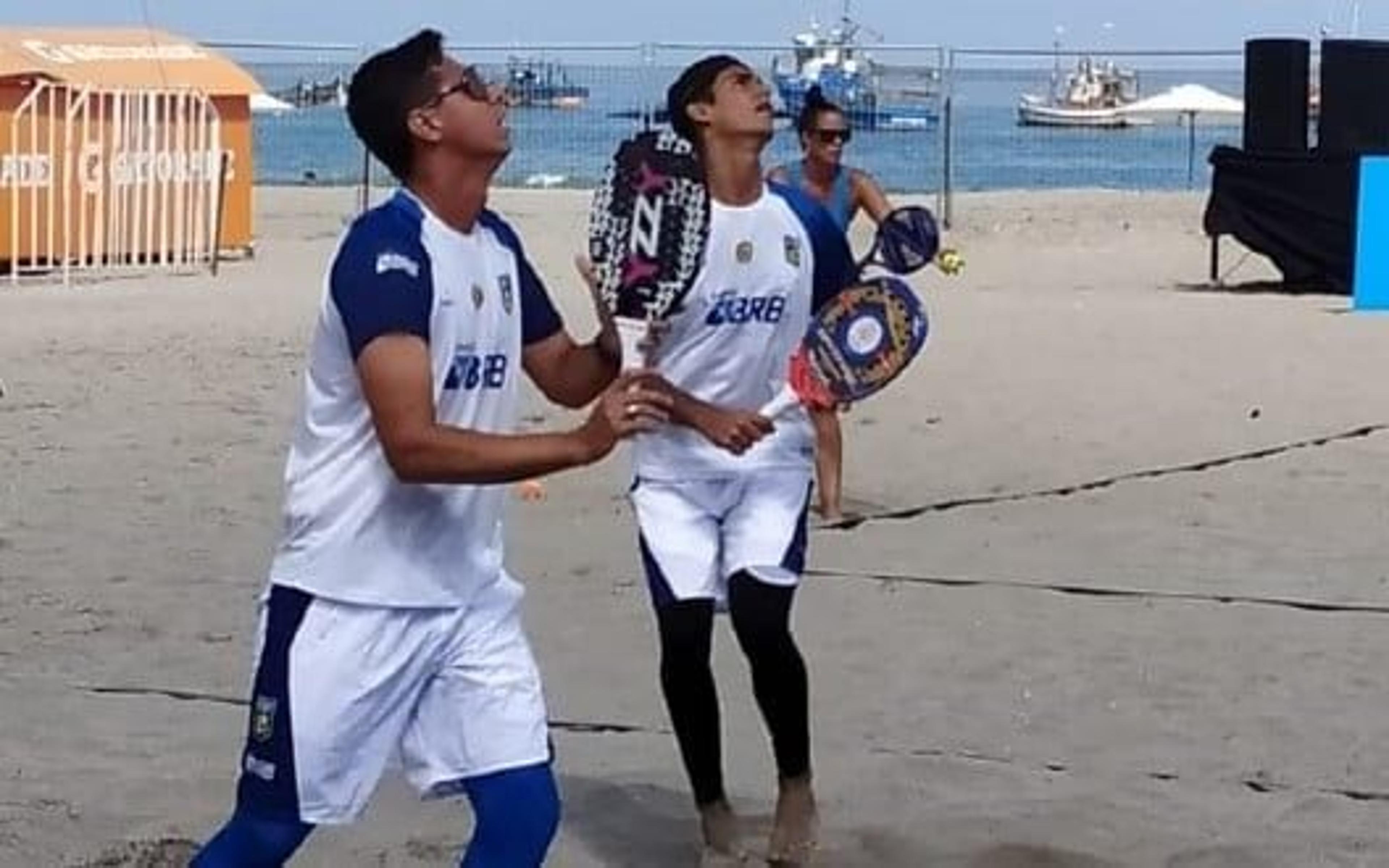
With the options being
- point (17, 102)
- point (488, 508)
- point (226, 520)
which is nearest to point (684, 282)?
point (488, 508)

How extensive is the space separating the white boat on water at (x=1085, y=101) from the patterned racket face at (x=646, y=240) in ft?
133

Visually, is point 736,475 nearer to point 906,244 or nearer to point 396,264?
point 906,244

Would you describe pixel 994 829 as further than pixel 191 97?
No

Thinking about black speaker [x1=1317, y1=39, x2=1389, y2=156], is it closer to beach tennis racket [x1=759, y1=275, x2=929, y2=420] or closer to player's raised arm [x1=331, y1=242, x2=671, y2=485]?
beach tennis racket [x1=759, y1=275, x2=929, y2=420]

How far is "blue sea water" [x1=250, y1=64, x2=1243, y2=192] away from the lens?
1377 inches

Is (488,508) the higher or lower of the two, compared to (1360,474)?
higher

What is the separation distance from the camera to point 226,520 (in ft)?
35.2

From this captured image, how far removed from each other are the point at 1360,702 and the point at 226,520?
15.5 feet

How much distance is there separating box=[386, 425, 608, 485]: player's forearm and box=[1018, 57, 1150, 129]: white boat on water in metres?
41.4

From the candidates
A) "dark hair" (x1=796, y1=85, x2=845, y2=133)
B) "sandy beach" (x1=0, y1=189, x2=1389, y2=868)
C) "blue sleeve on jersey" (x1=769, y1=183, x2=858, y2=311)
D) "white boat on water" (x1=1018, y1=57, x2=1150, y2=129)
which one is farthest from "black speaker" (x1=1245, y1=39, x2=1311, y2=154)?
"white boat on water" (x1=1018, y1=57, x2=1150, y2=129)

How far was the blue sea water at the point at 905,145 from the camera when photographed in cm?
3497

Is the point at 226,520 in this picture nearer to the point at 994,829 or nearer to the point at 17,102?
the point at 994,829

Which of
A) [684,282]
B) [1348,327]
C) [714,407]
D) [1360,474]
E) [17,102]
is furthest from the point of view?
[17,102]

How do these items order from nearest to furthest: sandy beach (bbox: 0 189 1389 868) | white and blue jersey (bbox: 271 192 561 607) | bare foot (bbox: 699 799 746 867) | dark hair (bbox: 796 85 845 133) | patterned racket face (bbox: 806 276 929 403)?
white and blue jersey (bbox: 271 192 561 607) → patterned racket face (bbox: 806 276 929 403) → bare foot (bbox: 699 799 746 867) → sandy beach (bbox: 0 189 1389 868) → dark hair (bbox: 796 85 845 133)
